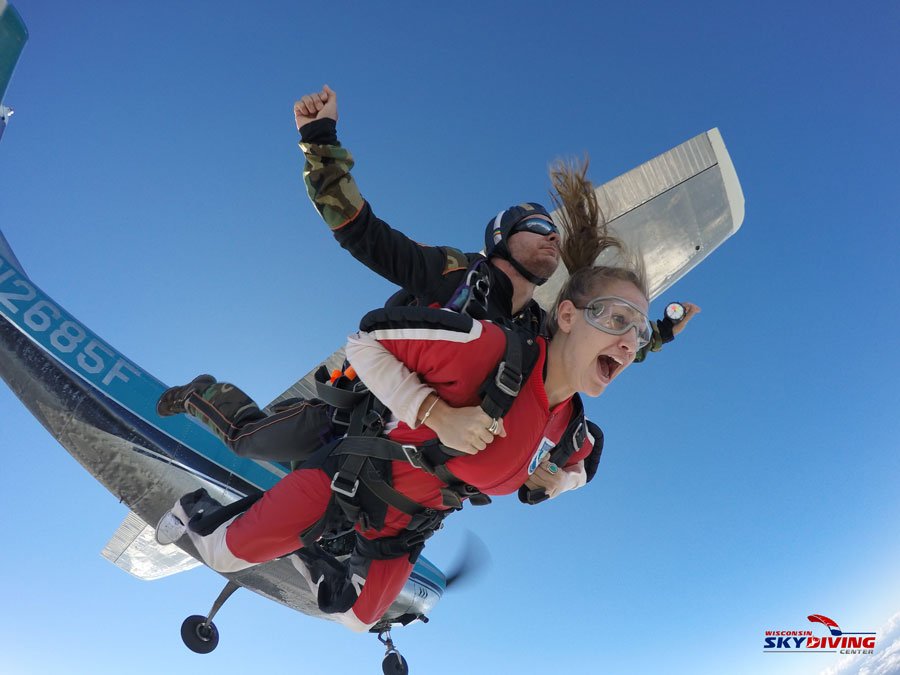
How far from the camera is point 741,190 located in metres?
7.01

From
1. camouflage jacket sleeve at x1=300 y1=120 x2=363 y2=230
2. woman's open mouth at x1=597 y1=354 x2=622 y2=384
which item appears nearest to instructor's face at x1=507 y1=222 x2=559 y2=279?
woman's open mouth at x1=597 y1=354 x2=622 y2=384

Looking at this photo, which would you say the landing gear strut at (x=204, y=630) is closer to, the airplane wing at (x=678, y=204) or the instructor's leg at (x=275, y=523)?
the instructor's leg at (x=275, y=523)

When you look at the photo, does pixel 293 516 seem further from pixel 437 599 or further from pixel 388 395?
pixel 437 599

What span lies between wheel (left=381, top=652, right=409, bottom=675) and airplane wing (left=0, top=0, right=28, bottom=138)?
746cm

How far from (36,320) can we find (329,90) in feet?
16.6

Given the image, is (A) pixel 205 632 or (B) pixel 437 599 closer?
(A) pixel 205 632

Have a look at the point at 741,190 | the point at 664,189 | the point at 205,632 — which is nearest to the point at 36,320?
the point at 205,632

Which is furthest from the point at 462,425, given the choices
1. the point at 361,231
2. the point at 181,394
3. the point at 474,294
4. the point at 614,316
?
the point at 181,394

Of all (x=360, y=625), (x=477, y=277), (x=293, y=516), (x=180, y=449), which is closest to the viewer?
(x=477, y=277)

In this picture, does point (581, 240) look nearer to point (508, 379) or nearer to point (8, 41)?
point (508, 379)

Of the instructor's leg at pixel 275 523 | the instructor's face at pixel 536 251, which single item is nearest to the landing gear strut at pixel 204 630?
the instructor's leg at pixel 275 523

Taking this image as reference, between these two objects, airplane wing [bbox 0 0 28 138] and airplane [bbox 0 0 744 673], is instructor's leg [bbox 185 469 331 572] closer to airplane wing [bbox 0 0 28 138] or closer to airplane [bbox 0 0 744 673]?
airplane [bbox 0 0 744 673]

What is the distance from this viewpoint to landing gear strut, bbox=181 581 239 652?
20.1 feet

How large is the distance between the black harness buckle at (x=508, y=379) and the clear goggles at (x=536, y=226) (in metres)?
1.04
